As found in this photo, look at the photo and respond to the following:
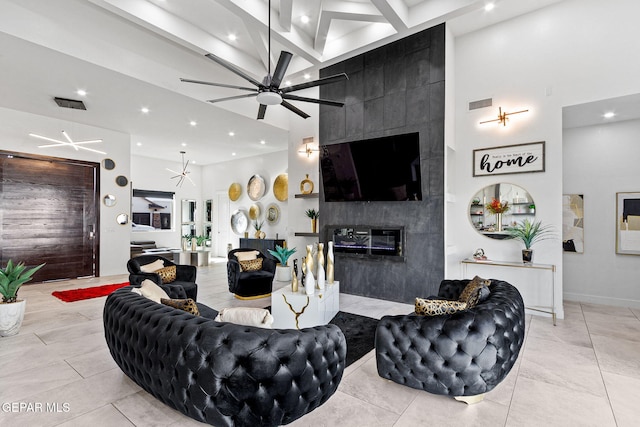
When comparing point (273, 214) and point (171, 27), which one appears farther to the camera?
point (273, 214)

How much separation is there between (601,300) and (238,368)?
6.05 meters

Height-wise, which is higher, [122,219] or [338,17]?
[338,17]

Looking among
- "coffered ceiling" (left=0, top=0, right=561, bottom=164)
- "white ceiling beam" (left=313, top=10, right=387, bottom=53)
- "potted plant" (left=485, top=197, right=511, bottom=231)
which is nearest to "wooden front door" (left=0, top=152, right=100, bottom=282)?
"coffered ceiling" (left=0, top=0, right=561, bottom=164)

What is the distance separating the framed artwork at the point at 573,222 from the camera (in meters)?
5.25

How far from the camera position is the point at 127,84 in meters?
5.01

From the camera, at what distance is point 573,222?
5.31m

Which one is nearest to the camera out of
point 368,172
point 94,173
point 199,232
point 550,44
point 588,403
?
point 588,403

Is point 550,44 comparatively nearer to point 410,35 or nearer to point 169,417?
point 410,35

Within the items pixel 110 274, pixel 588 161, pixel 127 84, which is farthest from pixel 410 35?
pixel 110 274

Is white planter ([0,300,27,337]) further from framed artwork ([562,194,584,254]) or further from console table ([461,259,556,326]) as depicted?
framed artwork ([562,194,584,254])

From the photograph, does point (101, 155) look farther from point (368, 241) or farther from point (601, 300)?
point (601, 300)

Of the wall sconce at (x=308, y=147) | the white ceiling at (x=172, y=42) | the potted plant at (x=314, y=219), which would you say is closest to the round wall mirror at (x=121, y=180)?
the white ceiling at (x=172, y=42)

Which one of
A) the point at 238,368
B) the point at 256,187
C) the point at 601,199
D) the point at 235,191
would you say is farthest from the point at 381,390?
the point at 235,191

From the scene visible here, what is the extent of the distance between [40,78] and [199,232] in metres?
7.71
